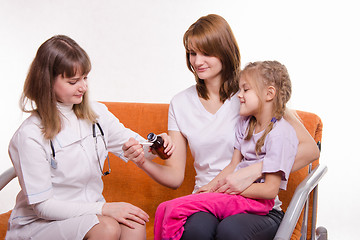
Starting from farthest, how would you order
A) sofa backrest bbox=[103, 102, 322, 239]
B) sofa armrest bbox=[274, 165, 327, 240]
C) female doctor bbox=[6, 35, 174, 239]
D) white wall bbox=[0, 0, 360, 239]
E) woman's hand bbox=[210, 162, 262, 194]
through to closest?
white wall bbox=[0, 0, 360, 239] → sofa backrest bbox=[103, 102, 322, 239] → woman's hand bbox=[210, 162, 262, 194] → female doctor bbox=[6, 35, 174, 239] → sofa armrest bbox=[274, 165, 327, 240]

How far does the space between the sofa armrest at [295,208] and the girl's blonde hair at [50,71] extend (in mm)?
882

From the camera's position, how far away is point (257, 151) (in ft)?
6.56

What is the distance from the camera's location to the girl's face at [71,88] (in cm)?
187

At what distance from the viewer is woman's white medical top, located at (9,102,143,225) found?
1.81 metres

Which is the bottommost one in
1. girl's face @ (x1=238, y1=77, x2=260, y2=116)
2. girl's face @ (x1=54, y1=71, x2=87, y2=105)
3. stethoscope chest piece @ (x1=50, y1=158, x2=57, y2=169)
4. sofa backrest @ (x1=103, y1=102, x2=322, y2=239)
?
sofa backrest @ (x1=103, y1=102, x2=322, y2=239)

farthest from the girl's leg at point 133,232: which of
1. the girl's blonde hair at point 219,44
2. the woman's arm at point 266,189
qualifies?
the girl's blonde hair at point 219,44

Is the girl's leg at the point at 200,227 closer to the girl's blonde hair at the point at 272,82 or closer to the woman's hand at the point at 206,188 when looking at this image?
the woman's hand at the point at 206,188

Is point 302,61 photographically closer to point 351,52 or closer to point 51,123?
point 351,52

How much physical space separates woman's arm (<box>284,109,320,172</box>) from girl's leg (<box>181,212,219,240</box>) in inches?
16.0

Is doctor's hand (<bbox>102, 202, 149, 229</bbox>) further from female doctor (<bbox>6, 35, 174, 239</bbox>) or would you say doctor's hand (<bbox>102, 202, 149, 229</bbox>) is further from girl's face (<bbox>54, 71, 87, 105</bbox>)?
girl's face (<bbox>54, 71, 87, 105</bbox>)

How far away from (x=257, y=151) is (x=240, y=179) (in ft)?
0.49

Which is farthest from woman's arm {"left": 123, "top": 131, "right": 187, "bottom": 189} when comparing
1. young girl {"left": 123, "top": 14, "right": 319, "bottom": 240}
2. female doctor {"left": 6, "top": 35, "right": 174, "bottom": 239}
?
female doctor {"left": 6, "top": 35, "right": 174, "bottom": 239}

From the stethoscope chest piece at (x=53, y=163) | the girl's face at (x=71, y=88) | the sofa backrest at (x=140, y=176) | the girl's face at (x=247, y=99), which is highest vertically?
the girl's face at (x=71, y=88)

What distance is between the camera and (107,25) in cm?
349
